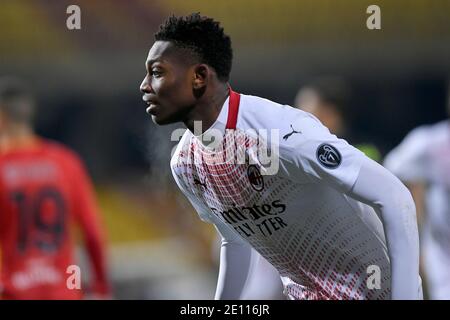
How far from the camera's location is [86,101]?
1414 cm

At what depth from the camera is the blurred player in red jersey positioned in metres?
6.41

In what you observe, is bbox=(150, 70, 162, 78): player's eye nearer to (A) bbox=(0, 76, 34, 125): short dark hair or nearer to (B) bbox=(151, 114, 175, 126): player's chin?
(B) bbox=(151, 114, 175, 126): player's chin

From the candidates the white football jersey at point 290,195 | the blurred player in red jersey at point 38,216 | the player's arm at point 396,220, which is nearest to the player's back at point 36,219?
the blurred player in red jersey at point 38,216

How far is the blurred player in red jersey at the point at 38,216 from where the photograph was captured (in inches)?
253

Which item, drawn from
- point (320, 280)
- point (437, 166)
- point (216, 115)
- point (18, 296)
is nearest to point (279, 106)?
point (216, 115)

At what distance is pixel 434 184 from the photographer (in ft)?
25.0

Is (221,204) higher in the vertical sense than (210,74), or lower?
lower

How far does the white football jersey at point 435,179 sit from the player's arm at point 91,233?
2326mm

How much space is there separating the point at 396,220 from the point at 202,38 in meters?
0.99

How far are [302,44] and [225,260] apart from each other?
992 cm

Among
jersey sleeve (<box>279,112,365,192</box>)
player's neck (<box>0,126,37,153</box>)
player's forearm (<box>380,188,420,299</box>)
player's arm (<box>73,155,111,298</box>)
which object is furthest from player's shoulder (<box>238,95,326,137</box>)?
player's neck (<box>0,126,37,153</box>)

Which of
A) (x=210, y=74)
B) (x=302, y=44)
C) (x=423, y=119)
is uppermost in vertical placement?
(x=210, y=74)

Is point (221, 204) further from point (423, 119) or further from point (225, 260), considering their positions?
point (423, 119)

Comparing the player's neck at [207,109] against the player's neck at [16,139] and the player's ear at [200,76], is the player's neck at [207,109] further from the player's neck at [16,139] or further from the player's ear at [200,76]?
the player's neck at [16,139]
